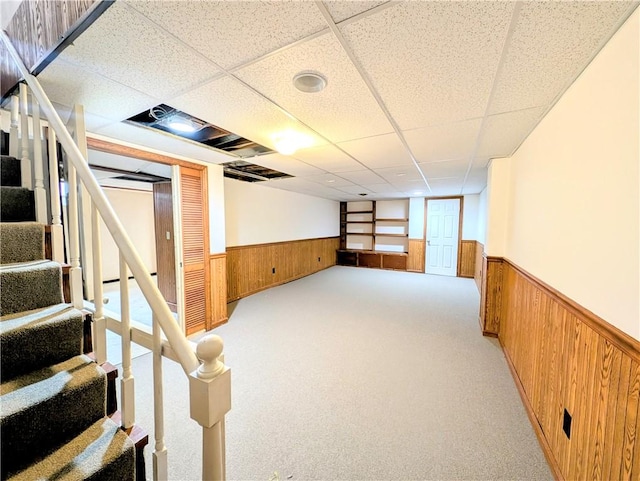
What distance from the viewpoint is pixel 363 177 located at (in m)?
4.14

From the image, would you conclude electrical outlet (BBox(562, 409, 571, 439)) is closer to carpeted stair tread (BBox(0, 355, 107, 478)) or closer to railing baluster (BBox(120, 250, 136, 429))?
railing baluster (BBox(120, 250, 136, 429))

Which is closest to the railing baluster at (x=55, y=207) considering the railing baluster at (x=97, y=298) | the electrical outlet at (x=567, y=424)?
the railing baluster at (x=97, y=298)

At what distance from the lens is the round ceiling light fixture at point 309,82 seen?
1.32 meters

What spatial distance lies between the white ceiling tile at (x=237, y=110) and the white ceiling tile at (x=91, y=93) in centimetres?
24

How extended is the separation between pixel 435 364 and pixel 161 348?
2.49m

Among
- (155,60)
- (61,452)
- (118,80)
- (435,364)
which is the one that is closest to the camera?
(61,452)

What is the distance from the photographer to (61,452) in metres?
0.92

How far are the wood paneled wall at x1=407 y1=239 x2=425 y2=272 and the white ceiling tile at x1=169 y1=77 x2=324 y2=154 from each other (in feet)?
18.7

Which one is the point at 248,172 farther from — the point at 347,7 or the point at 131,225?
the point at 131,225

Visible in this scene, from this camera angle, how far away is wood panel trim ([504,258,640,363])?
0.89 m

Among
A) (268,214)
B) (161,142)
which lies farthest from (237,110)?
(268,214)

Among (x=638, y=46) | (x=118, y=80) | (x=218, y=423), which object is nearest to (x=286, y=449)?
(x=218, y=423)

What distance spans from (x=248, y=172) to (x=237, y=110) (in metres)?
2.24

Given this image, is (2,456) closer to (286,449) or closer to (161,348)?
(161,348)
